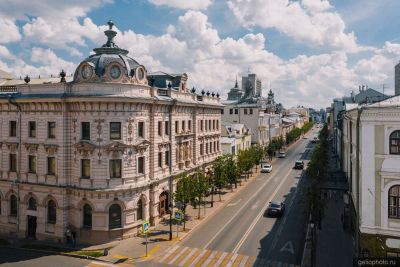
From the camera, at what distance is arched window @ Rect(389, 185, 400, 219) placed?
24.5 m

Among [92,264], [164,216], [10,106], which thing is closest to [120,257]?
[92,264]

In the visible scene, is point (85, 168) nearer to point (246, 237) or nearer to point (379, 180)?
point (246, 237)

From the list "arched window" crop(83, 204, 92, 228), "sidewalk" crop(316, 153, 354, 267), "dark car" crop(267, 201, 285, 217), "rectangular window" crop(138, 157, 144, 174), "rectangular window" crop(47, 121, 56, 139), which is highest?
"rectangular window" crop(47, 121, 56, 139)

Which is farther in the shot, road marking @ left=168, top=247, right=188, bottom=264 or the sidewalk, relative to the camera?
road marking @ left=168, top=247, right=188, bottom=264

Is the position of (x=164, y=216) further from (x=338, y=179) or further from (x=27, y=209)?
(x=338, y=179)

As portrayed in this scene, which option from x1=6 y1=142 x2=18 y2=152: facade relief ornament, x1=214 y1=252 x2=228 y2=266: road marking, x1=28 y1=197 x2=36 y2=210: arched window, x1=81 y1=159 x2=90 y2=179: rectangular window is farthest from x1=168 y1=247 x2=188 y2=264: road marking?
x1=6 y1=142 x2=18 y2=152: facade relief ornament

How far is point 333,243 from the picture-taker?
113 feet

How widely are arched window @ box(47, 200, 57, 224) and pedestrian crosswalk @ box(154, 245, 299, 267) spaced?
13489 mm

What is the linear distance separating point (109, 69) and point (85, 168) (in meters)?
10.3

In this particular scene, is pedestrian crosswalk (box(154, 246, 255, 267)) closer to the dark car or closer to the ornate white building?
the ornate white building

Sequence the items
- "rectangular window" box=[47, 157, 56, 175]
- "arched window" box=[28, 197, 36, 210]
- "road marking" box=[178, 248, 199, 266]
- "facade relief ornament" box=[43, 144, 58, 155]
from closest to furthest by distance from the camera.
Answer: "road marking" box=[178, 248, 199, 266], "facade relief ornament" box=[43, 144, 58, 155], "rectangular window" box=[47, 157, 56, 175], "arched window" box=[28, 197, 36, 210]

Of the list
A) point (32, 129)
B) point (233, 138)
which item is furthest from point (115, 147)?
point (233, 138)

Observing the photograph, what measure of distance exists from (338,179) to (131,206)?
26.5 metres

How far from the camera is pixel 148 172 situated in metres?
39.7
